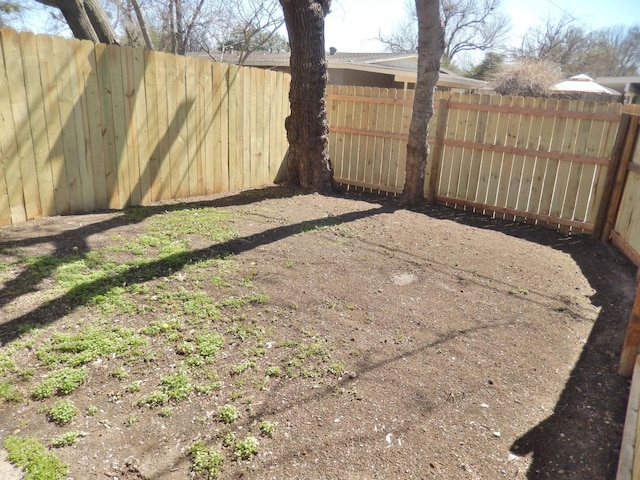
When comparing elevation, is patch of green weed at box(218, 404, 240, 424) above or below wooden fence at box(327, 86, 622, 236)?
below

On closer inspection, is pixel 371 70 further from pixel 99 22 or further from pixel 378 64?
pixel 99 22

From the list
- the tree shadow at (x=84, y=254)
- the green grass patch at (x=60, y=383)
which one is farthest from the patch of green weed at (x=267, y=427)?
the tree shadow at (x=84, y=254)

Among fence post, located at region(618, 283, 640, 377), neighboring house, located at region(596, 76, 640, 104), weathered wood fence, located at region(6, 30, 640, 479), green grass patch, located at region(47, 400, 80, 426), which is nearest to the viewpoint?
green grass patch, located at region(47, 400, 80, 426)

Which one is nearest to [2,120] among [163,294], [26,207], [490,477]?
[26,207]

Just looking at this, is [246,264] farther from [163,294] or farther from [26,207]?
[26,207]

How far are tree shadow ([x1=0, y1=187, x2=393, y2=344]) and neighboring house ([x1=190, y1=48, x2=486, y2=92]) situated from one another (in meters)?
10.6

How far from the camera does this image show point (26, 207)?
4703 millimetres

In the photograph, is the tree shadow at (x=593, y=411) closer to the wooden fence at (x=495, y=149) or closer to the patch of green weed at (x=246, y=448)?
the patch of green weed at (x=246, y=448)

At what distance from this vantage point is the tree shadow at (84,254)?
315 cm

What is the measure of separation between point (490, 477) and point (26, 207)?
4708 mm

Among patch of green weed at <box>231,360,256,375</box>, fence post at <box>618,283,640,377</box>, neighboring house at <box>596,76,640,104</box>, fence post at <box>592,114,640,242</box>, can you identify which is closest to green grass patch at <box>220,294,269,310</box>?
patch of green weed at <box>231,360,256,375</box>

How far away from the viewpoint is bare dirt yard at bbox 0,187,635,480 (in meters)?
2.28

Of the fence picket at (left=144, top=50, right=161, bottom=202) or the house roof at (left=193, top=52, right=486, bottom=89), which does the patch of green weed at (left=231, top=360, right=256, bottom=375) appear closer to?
the fence picket at (left=144, top=50, right=161, bottom=202)

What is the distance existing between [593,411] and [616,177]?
3981 mm
